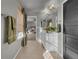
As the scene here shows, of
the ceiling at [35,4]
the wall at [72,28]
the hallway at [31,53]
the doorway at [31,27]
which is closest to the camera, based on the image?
the wall at [72,28]

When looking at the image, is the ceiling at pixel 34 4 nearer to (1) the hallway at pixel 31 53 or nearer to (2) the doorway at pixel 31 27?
(2) the doorway at pixel 31 27

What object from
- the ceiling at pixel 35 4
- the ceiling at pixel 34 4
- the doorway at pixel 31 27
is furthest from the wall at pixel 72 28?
the doorway at pixel 31 27

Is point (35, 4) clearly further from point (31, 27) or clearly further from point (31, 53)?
point (31, 27)

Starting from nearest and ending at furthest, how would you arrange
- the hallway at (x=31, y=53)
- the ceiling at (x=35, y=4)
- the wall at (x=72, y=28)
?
the wall at (x=72, y=28) < the hallway at (x=31, y=53) < the ceiling at (x=35, y=4)

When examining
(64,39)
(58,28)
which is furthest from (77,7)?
(58,28)

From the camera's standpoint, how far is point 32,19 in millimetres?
9375

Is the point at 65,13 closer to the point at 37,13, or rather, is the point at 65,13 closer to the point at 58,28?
the point at 58,28

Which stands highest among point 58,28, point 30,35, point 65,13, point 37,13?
point 37,13

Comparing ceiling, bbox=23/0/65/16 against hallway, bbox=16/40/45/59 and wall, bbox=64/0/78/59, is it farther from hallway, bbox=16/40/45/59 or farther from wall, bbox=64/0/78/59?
hallway, bbox=16/40/45/59

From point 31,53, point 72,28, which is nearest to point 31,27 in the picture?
point 31,53

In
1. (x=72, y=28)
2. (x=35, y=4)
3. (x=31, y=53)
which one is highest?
(x=35, y=4)

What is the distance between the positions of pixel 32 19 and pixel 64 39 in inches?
250

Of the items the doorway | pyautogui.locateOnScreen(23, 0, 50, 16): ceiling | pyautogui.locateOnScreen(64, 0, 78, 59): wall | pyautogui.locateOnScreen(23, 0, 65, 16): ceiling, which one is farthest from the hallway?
the doorway

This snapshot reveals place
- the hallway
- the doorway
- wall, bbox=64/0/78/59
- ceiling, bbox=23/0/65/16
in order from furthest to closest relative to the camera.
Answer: the doorway < ceiling, bbox=23/0/65/16 < the hallway < wall, bbox=64/0/78/59
